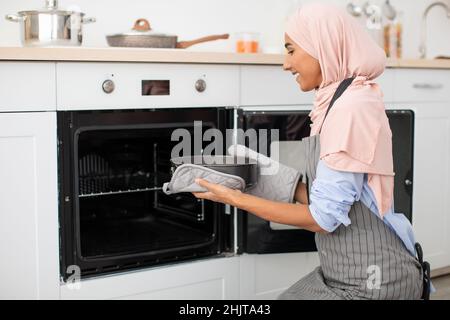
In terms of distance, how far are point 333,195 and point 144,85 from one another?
0.89 meters

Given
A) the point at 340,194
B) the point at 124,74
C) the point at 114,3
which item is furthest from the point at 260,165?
the point at 114,3

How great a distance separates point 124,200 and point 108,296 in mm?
466

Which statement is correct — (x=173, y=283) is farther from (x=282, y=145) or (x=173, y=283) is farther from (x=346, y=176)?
(x=346, y=176)

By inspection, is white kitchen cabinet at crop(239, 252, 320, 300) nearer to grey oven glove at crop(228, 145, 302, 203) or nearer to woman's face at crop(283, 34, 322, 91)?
grey oven glove at crop(228, 145, 302, 203)

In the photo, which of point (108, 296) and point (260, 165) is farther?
point (108, 296)

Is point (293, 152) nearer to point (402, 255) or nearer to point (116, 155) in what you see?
point (116, 155)

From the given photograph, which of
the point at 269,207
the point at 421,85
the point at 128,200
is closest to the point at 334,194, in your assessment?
the point at 269,207

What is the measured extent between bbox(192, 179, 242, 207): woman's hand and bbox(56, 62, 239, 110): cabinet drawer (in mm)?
545

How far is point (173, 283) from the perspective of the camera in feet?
7.58

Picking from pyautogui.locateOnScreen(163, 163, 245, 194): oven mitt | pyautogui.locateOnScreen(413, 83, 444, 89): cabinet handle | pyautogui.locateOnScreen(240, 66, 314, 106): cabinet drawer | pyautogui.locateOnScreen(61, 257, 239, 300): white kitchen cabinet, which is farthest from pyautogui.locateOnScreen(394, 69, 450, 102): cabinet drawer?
pyautogui.locateOnScreen(163, 163, 245, 194): oven mitt

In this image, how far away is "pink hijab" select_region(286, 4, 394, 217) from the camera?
1.55 m

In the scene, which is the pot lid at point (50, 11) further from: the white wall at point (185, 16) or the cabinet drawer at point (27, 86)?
the white wall at point (185, 16)

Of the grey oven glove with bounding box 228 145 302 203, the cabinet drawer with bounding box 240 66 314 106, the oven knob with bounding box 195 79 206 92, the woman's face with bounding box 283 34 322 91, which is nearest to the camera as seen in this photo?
the woman's face with bounding box 283 34 322 91
